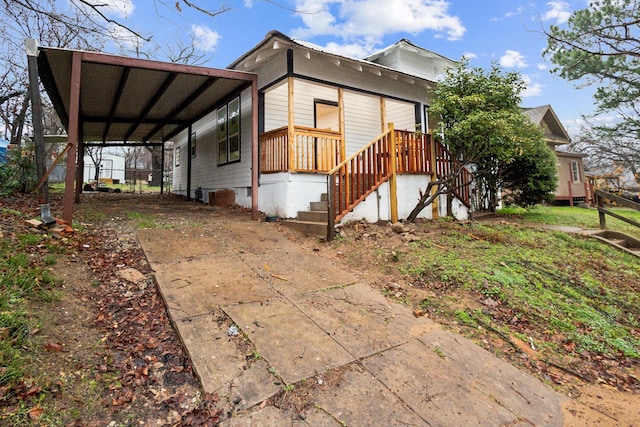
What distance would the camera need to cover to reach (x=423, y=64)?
1266cm

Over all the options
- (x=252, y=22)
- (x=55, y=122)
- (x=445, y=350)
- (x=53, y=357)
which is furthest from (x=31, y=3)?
(x=55, y=122)

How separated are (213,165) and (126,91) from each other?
379cm

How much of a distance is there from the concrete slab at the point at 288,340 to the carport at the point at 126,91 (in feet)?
13.8

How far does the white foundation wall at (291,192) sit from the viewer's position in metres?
6.75

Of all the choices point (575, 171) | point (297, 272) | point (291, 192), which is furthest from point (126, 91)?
point (575, 171)

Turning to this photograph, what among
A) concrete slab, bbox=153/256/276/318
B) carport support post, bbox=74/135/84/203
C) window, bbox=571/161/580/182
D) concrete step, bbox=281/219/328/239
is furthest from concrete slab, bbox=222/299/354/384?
window, bbox=571/161/580/182

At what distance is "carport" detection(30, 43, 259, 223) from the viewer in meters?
5.24

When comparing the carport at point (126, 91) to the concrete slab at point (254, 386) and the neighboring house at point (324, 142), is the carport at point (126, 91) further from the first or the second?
the concrete slab at point (254, 386)

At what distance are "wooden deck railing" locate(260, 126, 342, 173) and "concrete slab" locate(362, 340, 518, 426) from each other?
494cm

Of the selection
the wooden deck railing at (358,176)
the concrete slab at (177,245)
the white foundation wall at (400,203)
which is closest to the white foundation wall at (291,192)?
A: the wooden deck railing at (358,176)

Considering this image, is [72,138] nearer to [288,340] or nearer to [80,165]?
[288,340]

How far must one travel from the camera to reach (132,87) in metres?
7.34

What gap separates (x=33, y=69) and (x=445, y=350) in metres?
6.87

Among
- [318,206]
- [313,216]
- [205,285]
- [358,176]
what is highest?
[358,176]
